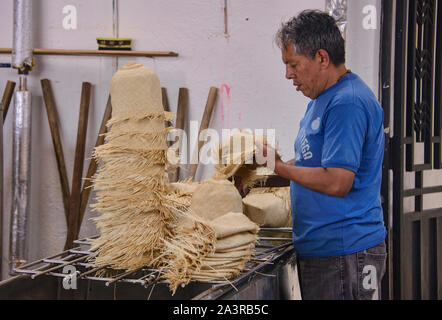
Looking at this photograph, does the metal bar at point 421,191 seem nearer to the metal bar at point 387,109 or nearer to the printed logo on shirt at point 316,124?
the metal bar at point 387,109

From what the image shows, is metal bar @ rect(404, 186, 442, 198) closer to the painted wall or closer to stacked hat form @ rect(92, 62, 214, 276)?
the painted wall

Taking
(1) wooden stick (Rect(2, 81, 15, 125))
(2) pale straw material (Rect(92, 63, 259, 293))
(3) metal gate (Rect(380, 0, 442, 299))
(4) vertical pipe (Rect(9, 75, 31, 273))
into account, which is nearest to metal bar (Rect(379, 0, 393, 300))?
(3) metal gate (Rect(380, 0, 442, 299))

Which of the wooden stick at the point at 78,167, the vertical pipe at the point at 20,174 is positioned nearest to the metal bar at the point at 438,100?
the wooden stick at the point at 78,167

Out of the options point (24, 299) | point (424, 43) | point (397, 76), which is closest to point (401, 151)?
point (397, 76)

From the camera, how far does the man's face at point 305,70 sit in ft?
5.62

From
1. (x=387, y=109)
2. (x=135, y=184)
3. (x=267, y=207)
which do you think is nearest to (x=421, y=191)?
(x=387, y=109)

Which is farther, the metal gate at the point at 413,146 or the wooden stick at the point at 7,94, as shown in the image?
the wooden stick at the point at 7,94

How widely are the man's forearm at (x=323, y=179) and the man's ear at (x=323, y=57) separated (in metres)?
0.39

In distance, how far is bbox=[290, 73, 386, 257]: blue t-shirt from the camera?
5.22 feet

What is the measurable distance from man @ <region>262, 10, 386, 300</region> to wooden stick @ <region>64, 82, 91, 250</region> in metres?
2.38

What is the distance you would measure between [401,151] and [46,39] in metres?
2.92

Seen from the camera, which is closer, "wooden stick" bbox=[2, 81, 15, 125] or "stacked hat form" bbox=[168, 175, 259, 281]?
"stacked hat form" bbox=[168, 175, 259, 281]

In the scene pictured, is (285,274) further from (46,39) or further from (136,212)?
(46,39)

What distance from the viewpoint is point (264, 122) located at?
362 centimetres
